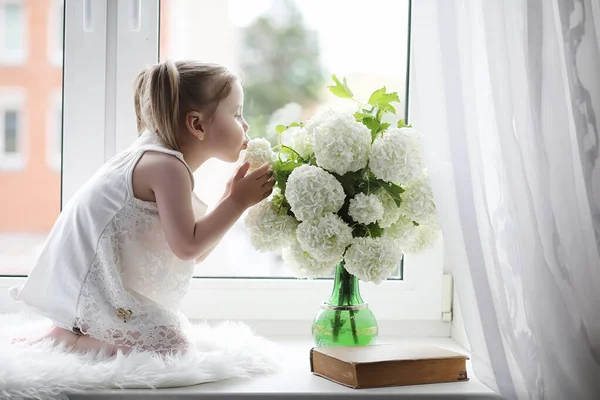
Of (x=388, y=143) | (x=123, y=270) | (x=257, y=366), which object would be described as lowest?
(x=257, y=366)

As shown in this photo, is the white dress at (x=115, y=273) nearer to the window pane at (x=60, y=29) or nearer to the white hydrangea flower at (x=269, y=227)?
the white hydrangea flower at (x=269, y=227)

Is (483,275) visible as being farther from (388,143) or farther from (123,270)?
(123,270)

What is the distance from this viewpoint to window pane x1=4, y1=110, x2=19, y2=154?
5.43ft

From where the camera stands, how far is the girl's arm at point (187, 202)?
1246 millimetres

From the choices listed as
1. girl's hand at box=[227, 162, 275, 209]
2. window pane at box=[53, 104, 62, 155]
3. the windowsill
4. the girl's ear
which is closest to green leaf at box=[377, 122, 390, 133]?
girl's hand at box=[227, 162, 275, 209]

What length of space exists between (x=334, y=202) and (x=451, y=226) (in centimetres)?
21

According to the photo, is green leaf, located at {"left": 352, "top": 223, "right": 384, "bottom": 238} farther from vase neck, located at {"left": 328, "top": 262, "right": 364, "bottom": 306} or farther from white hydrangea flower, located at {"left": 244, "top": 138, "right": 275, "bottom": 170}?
white hydrangea flower, located at {"left": 244, "top": 138, "right": 275, "bottom": 170}

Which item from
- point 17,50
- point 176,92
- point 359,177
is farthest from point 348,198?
point 17,50

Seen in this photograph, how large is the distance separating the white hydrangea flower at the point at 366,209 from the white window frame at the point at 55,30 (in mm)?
843

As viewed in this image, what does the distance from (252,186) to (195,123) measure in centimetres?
19

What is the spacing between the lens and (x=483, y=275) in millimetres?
1116

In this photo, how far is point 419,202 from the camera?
4.15 feet

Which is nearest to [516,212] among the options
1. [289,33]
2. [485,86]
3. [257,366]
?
[485,86]

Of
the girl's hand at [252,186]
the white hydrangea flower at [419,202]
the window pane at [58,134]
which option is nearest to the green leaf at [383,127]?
the white hydrangea flower at [419,202]
